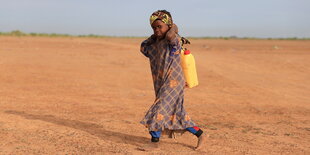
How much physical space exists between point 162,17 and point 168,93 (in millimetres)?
919

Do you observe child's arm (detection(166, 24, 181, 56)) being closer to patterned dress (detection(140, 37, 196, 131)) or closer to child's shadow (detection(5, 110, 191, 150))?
patterned dress (detection(140, 37, 196, 131))

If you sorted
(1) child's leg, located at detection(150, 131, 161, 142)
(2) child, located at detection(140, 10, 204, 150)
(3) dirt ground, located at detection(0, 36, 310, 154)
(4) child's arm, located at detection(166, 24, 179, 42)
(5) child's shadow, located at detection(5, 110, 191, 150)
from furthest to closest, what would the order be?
(5) child's shadow, located at detection(5, 110, 191, 150)
(3) dirt ground, located at detection(0, 36, 310, 154)
(1) child's leg, located at detection(150, 131, 161, 142)
(2) child, located at detection(140, 10, 204, 150)
(4) child's arm, located at detection(166, 24, 179, 42)

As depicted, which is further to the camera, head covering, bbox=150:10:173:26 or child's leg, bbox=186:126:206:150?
child's leg, bbox=186:126:206:150

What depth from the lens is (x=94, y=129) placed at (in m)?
6.54

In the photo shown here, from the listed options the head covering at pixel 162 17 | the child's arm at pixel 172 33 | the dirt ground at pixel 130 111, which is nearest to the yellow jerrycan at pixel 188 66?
the child's arm at pixel 172 33

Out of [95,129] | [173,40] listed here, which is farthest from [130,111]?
[173,40]

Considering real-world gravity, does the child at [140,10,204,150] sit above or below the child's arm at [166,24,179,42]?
below

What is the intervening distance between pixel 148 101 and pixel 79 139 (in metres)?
3.68

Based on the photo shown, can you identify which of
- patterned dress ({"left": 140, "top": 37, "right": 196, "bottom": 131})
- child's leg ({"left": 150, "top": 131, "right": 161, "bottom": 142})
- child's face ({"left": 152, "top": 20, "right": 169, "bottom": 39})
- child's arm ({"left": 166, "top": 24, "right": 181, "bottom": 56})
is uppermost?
child's face ({"left": 152, "top": 20, "right": 169, "bottom": 39})

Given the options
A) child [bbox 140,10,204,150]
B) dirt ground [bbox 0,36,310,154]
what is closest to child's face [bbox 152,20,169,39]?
child [bbox 140,10,204,150]

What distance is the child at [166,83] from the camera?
5026 mm

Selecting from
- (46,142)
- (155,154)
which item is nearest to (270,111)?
(155,154)

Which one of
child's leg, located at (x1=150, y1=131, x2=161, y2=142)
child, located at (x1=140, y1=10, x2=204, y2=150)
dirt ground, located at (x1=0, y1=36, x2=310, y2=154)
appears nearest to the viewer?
child, located at (x1=140, y1=10, x2=204, y2=150)

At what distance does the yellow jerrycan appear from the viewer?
5.14m
